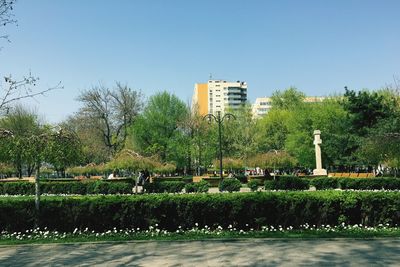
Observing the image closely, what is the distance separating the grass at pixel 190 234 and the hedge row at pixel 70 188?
13842 mm

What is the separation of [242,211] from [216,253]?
295 centimetres

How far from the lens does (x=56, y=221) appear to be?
11734 mm

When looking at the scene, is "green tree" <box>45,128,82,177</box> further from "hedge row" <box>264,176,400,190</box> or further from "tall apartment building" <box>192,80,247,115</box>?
"tall apartment building" <box>192,80,247,115</box>

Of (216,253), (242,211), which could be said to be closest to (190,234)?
(242,211)

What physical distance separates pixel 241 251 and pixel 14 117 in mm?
48618

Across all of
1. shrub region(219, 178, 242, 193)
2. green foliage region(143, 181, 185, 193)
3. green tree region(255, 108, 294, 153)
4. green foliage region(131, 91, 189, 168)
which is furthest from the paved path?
green tree region(255, 108, 294, 153)

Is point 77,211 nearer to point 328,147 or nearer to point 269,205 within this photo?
point 269,205

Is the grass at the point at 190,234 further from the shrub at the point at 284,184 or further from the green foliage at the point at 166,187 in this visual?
the shrub at the point at 284,184

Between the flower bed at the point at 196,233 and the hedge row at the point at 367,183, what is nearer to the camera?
the flower bed at the point at 196,233

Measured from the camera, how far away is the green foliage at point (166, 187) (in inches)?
997

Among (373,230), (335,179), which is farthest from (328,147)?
(373,230)

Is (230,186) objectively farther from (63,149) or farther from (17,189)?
(17,189)

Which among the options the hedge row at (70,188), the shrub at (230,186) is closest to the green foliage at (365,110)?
the shrub at (230,186)

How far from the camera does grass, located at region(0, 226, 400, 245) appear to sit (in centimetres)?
1017
